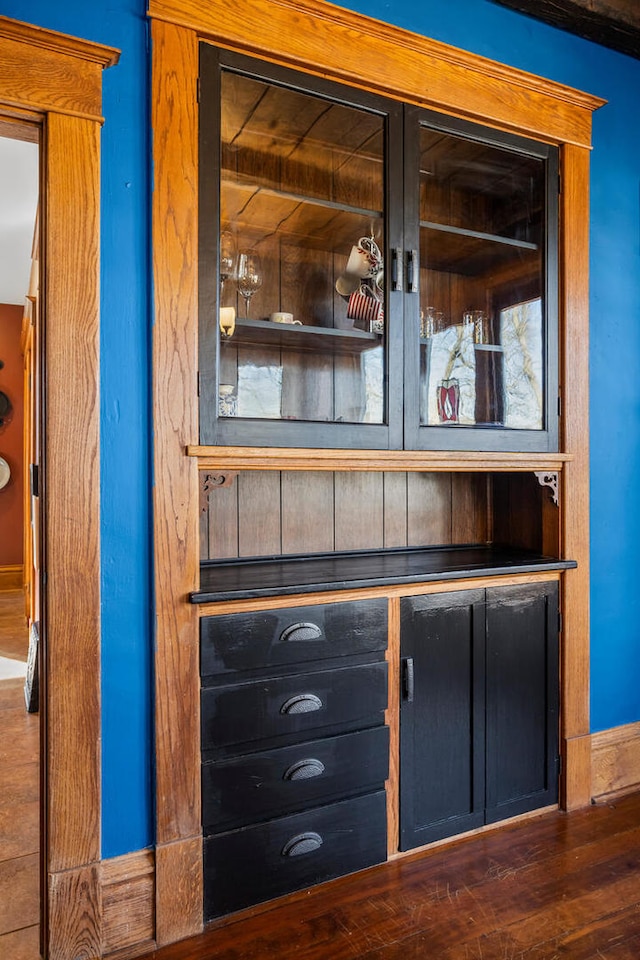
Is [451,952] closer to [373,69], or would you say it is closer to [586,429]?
[586,429]

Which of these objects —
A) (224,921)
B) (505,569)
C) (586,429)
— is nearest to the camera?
(224,921)

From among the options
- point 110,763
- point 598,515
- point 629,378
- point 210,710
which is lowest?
point 110,763

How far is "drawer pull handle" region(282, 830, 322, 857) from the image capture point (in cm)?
171

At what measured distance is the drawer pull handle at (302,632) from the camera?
172 cm

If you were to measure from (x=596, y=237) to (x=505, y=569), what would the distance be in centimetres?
125

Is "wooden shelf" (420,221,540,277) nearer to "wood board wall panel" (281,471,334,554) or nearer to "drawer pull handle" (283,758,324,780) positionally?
"wood board wall panel" (281,471,334,554)

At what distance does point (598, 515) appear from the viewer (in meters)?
2.31

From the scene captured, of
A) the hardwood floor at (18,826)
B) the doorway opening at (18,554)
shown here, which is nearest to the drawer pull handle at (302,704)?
the doorway opening at (18,554)

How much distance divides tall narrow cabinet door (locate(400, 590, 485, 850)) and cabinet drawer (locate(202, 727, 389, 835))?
0.12m

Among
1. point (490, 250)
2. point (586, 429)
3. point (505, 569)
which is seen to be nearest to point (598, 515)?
point (586, 429)

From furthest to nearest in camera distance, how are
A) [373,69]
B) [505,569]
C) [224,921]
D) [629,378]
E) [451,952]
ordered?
[629,378] < [505,569] < [373,69] < [224,921] < [451,952]

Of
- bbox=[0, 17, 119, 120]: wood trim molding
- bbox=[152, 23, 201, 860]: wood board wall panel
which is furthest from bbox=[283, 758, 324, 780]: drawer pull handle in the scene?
bbox=[0, 17, 119, 120]: wood trim molding

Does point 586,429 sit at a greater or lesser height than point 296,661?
greater

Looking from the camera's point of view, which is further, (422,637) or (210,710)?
(422,637)
